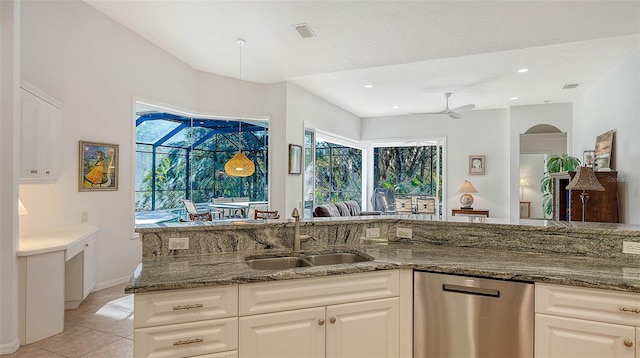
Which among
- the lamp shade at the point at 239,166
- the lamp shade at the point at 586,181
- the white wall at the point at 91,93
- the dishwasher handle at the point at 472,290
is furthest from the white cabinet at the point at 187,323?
the lamp shade at the point at 586,181

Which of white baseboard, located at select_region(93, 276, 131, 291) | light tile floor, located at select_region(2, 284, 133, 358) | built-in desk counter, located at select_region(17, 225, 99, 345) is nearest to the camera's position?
light tile floor, located at select_region(2, 284, 133, 358)

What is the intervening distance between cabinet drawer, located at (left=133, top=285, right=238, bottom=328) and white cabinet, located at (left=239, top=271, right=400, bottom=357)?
7 centimetres

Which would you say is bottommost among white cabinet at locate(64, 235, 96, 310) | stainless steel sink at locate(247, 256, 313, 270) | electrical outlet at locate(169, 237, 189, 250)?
white cabinet at locate(64, 235, 96, 310)

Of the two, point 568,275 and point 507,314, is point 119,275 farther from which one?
point 568,275

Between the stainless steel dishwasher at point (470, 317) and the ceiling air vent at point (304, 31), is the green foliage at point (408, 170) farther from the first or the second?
the stainless steel dishwasher at point (470, 317)

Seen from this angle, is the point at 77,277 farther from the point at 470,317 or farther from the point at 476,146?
the point at 476,146

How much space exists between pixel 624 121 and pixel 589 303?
3.80 meters

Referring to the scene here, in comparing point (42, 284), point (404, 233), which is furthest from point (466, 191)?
point (42, 284)

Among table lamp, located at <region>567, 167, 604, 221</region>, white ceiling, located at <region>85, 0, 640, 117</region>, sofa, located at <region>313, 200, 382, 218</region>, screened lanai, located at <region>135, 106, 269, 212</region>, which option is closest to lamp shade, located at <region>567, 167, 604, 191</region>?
table lamp, located at <region>567, 167, 604, 221</region>

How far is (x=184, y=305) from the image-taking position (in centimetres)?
161

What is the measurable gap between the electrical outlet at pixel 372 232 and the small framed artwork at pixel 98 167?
3415mm

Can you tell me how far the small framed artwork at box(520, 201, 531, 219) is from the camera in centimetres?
771

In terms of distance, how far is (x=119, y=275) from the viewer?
174 inches

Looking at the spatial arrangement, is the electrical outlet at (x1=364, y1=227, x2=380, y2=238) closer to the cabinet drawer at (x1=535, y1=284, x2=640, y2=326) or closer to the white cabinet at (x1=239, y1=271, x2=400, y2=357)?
the white cabinet at (x1=239, y1=271, x2=400, y2=357)
